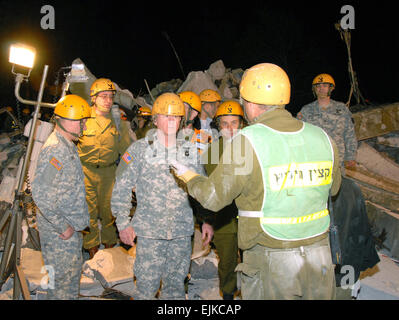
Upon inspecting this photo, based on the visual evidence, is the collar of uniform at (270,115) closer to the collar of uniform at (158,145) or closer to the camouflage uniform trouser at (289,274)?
the camouflage uniform trouser at (289,274)

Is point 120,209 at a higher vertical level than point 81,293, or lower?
higher

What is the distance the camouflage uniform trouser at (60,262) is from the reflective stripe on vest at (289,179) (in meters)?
2.00

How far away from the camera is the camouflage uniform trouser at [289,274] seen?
1953mm

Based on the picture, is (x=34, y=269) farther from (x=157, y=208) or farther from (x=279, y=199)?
(x=279, y=199)

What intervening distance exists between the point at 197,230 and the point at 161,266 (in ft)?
9.08

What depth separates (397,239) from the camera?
17.8 ft

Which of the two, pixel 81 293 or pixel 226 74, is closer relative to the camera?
pixel 81 293

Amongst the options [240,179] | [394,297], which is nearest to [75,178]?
[240,179]

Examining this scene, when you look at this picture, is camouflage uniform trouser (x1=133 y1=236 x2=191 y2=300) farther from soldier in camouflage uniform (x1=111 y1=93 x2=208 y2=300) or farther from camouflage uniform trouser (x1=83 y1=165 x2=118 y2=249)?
camouflage uniform trouser (x1=83 y1=165 x2=118 y2=249)

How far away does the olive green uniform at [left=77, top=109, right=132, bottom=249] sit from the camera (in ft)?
16.0

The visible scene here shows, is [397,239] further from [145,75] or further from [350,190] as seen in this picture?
[145,75]
